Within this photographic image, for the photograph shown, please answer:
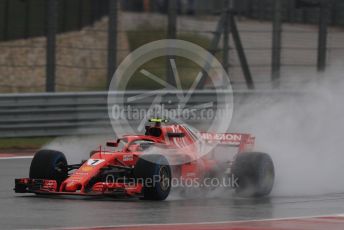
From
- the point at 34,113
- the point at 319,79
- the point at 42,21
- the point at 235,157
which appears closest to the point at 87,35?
the point at 42,21

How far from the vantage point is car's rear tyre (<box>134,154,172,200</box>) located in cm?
1193

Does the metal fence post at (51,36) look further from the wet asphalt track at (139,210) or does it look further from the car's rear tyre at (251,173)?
the car's rear tyre at (251,173)

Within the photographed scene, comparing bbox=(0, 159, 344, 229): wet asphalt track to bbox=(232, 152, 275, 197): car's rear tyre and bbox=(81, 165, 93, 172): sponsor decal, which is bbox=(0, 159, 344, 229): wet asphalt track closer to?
bbox=(232, 152, 275, 197): car's rear tyre

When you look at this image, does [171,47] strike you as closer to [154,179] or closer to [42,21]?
[42,21]

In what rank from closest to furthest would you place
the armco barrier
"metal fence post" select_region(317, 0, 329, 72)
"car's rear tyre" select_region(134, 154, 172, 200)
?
1. "car's rear tyre" select_region(134, 154, 172, 200)
2. the armco barrier
3. "metal fence post" select_region(317, 0, 329, 72)

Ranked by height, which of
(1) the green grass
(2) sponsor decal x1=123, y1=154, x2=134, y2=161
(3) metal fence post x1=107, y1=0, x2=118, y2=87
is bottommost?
(1) the green grass

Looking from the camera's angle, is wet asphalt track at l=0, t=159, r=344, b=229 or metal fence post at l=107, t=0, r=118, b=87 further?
metal fence post at l=107, t=0, r=118, b=87

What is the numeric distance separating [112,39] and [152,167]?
838cm

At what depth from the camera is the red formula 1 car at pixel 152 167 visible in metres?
12.0

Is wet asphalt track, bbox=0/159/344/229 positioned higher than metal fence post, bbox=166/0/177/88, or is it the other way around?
metal fence post, bbox=166/0/177/88

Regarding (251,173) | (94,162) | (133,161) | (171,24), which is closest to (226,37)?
(171,24)

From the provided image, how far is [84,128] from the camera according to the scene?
65.5ft

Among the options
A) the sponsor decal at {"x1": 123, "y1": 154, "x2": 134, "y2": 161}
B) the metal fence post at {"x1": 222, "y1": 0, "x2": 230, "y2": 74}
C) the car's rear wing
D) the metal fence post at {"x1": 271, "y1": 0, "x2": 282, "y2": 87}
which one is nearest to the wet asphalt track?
the sponsor decal at {"x1": 123, "y1": 154, "x2": 134, "y2": 161}

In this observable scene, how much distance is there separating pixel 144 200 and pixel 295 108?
545cm
